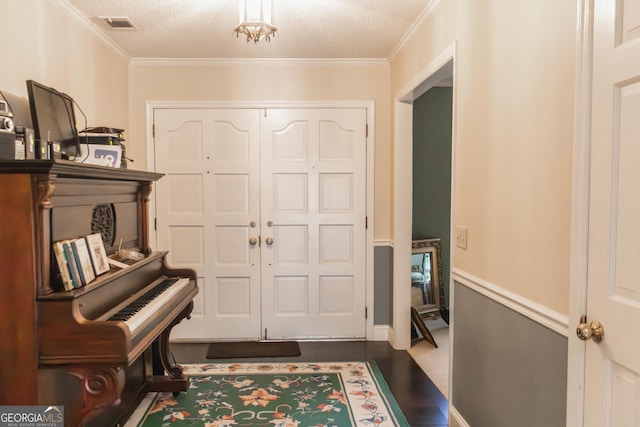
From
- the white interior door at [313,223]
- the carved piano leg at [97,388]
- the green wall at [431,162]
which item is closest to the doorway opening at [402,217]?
the white interior door at [313,223]

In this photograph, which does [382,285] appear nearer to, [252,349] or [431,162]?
[252,349]

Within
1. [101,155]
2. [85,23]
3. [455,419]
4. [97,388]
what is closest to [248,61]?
[85,23]

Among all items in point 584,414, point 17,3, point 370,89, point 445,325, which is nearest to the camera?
point 584,414

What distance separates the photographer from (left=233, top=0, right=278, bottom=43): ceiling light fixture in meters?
2.27

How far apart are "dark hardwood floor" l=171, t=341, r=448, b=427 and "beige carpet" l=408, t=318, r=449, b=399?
59mm

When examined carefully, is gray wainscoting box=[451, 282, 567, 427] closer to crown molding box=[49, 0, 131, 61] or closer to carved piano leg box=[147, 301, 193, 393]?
carved piano leg box=[147, 301, 193, 393]

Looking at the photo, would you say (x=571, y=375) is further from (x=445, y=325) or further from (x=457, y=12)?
(x=445, y=325)

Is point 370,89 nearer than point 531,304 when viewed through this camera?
No

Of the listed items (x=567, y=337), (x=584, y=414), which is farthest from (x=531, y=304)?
(x=584, y=414)

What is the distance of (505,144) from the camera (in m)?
1.85

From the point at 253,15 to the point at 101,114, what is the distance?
5.26 feet

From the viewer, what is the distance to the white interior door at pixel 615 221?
1161 millimetres

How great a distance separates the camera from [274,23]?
9.81 ft

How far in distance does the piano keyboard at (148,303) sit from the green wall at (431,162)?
104 inches
